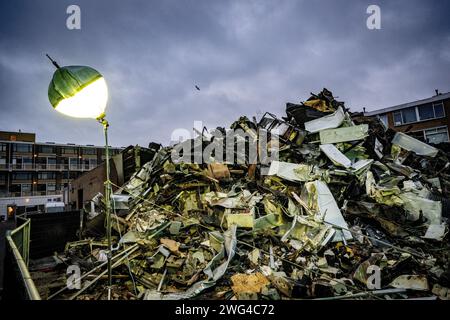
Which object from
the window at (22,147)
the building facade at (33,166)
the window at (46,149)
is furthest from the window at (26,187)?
the window at (46,149)

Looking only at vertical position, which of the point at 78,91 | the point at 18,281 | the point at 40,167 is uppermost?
the point at 40,167

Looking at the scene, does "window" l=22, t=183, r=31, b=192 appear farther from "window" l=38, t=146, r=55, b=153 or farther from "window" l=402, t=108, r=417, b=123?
"window" l=402, t=108, r=417, b=123

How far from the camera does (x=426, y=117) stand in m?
20.8

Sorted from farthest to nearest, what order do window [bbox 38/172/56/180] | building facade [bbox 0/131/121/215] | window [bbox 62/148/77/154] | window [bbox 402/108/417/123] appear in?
window [bbox 62/148/77/154] → window [bbox 38/172/56/180] → building facade [bbox 0/131/121/215] → window [bbox 402/108/417/123]

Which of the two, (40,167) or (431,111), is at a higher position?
(431,111)

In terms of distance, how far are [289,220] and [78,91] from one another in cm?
561

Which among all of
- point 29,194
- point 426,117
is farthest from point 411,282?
point 29,194

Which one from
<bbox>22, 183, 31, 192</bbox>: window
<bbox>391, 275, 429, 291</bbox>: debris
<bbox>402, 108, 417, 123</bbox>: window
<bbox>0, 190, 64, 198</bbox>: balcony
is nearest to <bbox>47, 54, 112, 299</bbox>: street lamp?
<bbox>391, 275, 429, 291</bbox>: debris

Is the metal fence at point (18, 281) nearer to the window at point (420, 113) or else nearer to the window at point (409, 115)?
the window at point (420, 113)

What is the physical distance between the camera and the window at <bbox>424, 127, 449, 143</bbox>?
64.8 feet

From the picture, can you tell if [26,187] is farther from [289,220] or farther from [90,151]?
[289,220]

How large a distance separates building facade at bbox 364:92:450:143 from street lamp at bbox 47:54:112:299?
23.5 m

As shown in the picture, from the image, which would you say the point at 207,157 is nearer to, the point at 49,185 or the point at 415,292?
the point at 415,292
